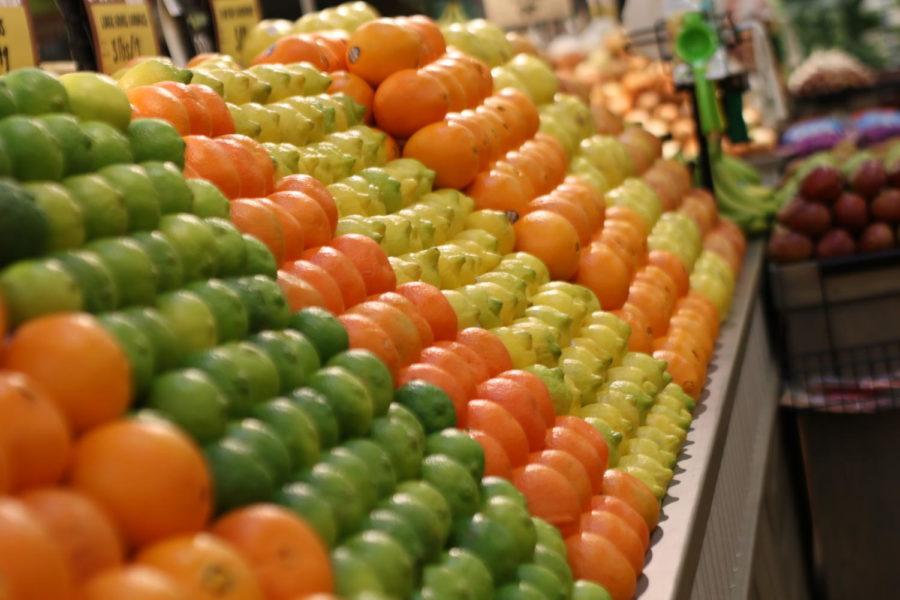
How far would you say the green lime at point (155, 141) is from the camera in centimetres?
184

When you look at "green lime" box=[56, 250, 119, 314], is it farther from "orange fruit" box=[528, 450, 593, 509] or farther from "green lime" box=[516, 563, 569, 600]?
"orange fruit" box=[528, 450, 593, 509]

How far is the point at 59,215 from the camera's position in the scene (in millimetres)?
1454

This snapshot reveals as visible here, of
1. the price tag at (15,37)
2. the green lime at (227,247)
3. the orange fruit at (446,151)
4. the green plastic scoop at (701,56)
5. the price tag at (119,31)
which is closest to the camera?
the green lime at (227,247)

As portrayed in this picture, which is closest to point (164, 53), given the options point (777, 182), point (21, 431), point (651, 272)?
point (651, 272)

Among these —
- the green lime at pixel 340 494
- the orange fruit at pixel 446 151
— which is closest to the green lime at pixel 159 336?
the green lime at pixel 340 494

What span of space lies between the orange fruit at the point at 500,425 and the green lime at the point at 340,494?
1.74ft

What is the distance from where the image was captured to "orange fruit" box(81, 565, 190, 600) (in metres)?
1.12

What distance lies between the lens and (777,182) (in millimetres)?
6711

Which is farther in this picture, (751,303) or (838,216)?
(838,216)

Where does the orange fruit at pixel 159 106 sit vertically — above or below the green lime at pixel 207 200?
above

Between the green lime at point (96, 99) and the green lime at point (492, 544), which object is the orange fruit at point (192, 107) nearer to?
the green lime at point (96, 99)

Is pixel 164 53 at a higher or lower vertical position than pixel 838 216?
higher

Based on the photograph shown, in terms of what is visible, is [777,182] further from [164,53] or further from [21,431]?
[21,431]

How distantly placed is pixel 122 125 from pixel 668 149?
5.63m
